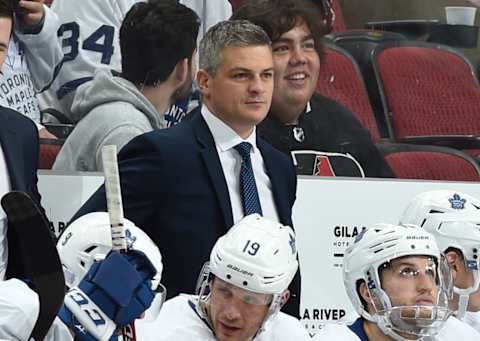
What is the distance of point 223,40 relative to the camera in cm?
413

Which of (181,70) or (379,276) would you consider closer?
(379,276)

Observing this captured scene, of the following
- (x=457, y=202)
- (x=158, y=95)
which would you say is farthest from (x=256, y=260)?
(x=158, y=95)

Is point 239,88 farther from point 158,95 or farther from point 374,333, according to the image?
point 374,333

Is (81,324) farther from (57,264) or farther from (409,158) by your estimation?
(409,158)

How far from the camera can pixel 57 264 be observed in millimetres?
2723

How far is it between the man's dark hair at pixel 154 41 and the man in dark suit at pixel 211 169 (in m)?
0.53

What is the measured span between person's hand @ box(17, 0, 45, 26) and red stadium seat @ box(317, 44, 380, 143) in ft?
3.61

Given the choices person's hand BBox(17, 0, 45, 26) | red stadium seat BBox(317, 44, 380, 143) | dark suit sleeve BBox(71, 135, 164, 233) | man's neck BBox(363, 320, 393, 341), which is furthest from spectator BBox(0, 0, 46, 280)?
red stadium seat BBox(317, 44, 380, 143)

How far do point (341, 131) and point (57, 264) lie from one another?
265 cm

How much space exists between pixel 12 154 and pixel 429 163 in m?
2.02

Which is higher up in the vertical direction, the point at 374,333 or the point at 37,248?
the point at 37,248

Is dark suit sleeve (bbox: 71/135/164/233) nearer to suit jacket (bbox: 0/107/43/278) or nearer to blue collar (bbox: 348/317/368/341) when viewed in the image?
suit jacket (bbox: 0/107/43/278)

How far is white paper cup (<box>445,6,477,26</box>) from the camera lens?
5.48 meters

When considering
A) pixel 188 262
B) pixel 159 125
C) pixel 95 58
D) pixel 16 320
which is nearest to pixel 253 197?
pixel 188 262
